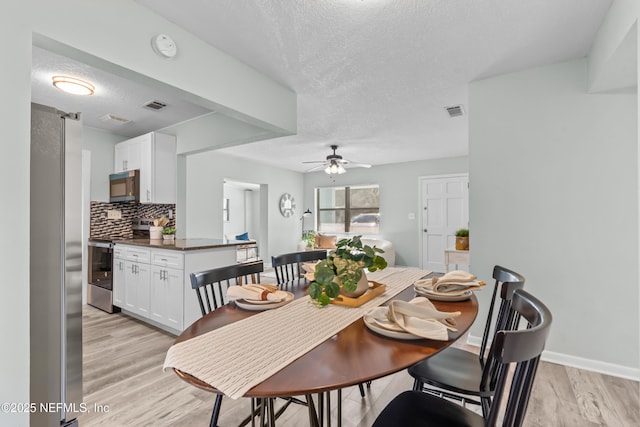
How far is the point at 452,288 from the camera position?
1567mm

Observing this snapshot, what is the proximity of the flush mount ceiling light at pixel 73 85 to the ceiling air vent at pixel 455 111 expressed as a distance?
355 cm

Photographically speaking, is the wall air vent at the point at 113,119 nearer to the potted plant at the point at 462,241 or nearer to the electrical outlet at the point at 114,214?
the electrical outlet at the point at 114,214

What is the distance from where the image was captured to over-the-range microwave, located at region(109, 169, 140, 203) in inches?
159

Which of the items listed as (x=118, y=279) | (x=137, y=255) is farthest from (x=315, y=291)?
(x=118, y=279)

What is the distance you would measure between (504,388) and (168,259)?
9.92 feet

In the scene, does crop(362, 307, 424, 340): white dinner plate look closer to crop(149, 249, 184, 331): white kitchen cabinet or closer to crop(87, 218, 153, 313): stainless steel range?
crop(149, 249, 184, 331): white kitchen cabinet

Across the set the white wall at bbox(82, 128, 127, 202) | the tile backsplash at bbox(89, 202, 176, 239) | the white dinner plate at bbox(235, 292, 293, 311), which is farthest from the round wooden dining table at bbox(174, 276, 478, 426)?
the white wall at bbox(82, 128, 127, 202)

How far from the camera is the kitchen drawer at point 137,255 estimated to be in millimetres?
3361

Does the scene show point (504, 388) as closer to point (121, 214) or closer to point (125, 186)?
point (125, 186)

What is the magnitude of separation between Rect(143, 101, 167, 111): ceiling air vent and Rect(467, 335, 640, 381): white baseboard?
13.8 ft

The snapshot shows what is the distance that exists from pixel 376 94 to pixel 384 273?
6.16ft

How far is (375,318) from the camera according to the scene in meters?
1.18

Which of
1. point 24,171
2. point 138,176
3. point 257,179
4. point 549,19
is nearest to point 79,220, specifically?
point 24,171

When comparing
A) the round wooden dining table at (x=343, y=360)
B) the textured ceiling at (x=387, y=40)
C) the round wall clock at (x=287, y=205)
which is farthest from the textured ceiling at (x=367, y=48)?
the round wall clock at (x=287, y=205)
